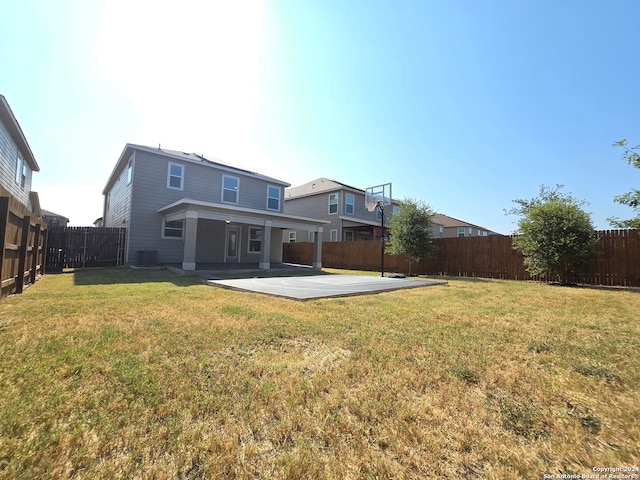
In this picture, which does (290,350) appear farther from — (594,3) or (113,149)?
(113,149)

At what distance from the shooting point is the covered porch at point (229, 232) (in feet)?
38.6

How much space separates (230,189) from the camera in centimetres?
1652

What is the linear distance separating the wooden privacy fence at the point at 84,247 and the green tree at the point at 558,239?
17.7 meters

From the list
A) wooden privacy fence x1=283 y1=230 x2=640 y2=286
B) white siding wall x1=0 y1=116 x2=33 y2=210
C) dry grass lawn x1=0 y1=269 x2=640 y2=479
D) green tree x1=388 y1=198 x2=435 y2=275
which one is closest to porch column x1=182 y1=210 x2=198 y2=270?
white siding wall x1=0 y1=116 x2=33 y2=210

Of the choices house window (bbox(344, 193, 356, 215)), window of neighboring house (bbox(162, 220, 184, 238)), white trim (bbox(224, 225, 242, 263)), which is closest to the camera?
window of neighboring house (bbox(162, 220, 184, 238))

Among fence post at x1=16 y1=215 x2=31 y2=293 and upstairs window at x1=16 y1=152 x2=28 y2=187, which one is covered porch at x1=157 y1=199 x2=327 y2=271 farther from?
upstairs window at x1=16 y1=152 x2=28 y2=187

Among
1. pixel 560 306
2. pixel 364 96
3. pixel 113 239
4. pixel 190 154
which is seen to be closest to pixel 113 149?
pixel 190 154

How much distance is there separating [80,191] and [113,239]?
55.0ft

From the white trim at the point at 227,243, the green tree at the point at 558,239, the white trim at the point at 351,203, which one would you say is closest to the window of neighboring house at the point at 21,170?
the white trim at the point at 227,243

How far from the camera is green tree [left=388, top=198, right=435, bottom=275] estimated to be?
1434 centimetres

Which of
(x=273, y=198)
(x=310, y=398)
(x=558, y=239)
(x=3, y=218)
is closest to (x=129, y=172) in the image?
(x=273, y=198)

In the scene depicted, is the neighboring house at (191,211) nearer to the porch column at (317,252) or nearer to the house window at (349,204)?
the porch column at (317,252)

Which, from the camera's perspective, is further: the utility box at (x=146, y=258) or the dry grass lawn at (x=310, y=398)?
the utility box at (x=146, y=258)

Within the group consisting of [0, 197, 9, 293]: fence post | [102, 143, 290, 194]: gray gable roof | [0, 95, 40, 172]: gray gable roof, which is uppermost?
[102, 143, 290, 194]: gray gable roof
